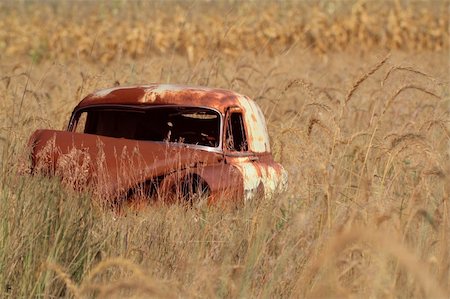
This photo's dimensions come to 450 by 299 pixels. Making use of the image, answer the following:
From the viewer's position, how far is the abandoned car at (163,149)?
5.10 metres

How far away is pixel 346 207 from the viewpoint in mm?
4242

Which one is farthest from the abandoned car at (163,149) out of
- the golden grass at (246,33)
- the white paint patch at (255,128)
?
the golden grass at (246,33)

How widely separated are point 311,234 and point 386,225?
570 millimetres

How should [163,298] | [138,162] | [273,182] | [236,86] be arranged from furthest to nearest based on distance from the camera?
[236,86] < [273,182] < [138,162] < [163,298]

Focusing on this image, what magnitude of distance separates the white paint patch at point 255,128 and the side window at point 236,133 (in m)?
0.05

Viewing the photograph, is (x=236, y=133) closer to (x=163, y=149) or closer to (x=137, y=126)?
(x=137, y=126)

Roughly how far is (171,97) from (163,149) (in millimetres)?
826

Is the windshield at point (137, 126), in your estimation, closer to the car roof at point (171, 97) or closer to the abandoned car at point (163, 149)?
the abandoned car at point (163, 149)

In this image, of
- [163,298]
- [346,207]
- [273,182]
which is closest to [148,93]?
[273,182]

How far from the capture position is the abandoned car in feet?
16.7

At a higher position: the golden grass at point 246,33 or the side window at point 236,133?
the golden grass at point 246,33

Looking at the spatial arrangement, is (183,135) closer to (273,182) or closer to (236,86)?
(273,182)

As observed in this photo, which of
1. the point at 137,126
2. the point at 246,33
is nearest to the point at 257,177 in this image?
the point at 137,126

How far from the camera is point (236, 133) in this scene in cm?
662
